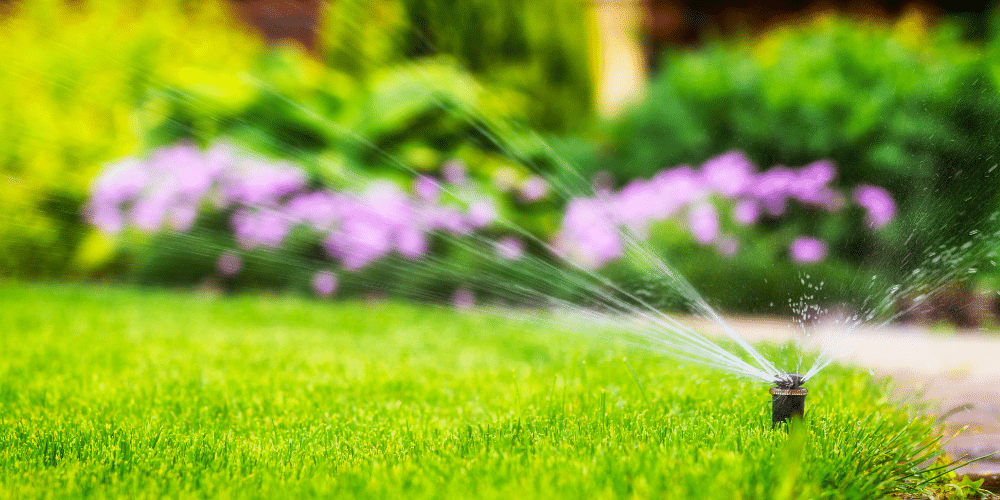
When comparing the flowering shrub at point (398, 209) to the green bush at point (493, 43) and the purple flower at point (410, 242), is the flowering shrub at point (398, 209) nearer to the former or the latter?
the purple flower at point (410, 242)

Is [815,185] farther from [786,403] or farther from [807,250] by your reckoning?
[786,403]

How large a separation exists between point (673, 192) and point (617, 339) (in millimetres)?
1905

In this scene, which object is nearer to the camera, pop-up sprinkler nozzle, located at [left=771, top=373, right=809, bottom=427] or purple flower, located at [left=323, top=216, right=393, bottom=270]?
pop-up sprinkler nozzle, located at [left=771, top=373, right=809, bottom=427]

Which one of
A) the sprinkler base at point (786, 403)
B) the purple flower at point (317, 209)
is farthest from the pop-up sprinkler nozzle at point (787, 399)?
the purple flower at point (317, 209)

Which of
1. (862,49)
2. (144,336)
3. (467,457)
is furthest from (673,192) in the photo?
(467,457)

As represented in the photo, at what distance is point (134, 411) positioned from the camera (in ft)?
6.68

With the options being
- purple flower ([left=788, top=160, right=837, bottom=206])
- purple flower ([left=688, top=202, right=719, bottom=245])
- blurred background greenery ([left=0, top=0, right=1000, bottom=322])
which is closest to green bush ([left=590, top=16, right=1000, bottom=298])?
blurred background greenery ([left=0, top=0, right=1000, bottom=322])

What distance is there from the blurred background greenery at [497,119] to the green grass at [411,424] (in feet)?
5.39

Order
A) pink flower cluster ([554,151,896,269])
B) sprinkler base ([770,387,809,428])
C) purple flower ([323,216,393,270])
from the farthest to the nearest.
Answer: purple flower ([323,216,393,270])
pink flower cluster ([554,151,896,269])
sprinkler base ([770,387,809,428])

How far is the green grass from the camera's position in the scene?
1.45 metres

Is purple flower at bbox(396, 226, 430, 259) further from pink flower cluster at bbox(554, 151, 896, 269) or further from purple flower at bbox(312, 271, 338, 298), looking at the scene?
pink flower cluster at bbox(554, 151, 896, 269)

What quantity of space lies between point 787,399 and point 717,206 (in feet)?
10.2

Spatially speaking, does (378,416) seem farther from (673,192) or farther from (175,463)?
(673,192)

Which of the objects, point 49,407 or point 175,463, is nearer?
point 175,463
